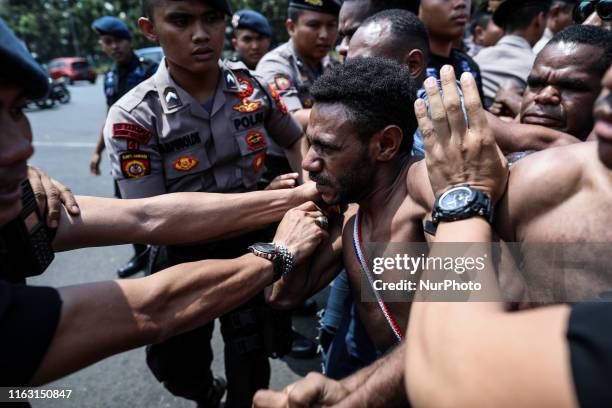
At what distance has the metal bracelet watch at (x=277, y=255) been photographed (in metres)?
1.72

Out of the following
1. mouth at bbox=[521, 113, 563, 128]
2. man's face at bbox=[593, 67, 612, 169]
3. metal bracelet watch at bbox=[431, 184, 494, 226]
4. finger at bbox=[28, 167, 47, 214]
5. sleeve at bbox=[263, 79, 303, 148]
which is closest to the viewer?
man's face at bbox=[593, 67, 612, 169]

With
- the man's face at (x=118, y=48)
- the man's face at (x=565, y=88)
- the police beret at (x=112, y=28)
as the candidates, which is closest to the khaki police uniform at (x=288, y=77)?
the man's face at (x=565, y=88)

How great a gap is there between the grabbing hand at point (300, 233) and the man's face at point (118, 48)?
14.0ft

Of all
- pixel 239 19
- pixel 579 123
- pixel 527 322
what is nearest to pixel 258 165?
pixel 579 123

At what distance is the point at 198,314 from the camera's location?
1499 mm

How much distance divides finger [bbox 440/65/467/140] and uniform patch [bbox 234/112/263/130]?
1374 millimetres

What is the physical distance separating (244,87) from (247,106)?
13cm

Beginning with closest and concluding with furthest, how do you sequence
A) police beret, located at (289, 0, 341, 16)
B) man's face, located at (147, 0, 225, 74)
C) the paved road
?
man's face, located at (147, 0, 225, 74), the paved road, police beret, located at (289, 0, 341, 16)

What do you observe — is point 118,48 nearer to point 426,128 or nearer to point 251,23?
point 251,23

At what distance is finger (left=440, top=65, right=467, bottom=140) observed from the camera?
1183 mm

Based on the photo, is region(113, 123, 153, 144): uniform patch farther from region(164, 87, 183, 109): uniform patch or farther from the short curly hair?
the short curly hair

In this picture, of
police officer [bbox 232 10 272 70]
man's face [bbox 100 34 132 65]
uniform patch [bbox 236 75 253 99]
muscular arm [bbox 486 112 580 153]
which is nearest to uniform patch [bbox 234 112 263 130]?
uniform patch [bbox 236 75 253 99]

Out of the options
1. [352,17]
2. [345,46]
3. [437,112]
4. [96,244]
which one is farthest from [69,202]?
[352,17]

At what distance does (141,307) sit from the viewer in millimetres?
1354
